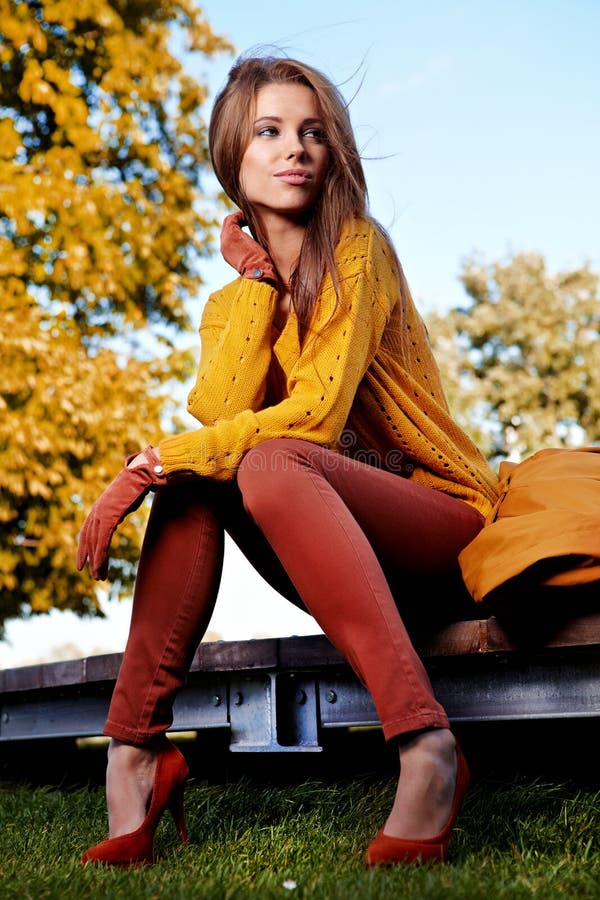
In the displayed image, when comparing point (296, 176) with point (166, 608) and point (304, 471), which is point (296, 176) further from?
point (166, 608)

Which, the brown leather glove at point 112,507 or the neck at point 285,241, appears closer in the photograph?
the brown leather glove at point 112,507

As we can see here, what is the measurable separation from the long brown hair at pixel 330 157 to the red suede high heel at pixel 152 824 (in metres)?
0.99

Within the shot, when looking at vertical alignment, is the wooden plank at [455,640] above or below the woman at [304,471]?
below

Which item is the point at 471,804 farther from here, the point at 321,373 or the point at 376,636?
the point at 321,373

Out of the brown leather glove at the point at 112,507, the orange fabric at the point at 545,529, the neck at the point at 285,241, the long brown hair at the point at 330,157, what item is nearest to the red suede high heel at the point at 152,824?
the brown leather glove at the point at 112,507

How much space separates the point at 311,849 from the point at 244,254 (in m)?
1.35

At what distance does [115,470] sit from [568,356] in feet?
46.6

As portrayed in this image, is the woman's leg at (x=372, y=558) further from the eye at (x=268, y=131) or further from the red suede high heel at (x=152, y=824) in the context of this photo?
the eye at (x=268, y=131)

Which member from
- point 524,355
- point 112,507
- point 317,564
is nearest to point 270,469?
point 317,564

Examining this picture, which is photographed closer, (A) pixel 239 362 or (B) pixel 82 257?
(A) pixel 239 362

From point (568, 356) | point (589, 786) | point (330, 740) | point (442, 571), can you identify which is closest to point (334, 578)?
point (442, 571)

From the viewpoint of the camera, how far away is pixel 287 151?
2.34m

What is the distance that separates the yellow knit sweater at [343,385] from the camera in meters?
1.93

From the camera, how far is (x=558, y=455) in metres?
2.08
